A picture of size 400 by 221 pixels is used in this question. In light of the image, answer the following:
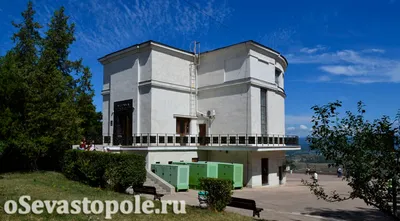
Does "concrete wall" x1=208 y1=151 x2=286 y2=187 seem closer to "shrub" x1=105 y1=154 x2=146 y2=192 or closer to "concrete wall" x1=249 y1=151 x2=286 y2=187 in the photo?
"concrete wall" x1=249 y1=151 x2=286 y2=187

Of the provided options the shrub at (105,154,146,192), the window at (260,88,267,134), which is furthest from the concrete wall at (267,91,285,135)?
the shrub at (105,154,146,192)

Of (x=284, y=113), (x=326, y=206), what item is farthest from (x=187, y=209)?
(x=284, y=113)

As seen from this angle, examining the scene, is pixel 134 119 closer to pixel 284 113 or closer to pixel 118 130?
pixel 118 130

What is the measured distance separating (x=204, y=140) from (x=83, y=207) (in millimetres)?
14751

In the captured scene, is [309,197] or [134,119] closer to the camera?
[309,197]

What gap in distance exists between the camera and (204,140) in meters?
24.5

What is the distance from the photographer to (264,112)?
959 inches

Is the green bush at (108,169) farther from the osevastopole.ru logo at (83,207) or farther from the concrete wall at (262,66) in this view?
the concrete wall at (262,66)

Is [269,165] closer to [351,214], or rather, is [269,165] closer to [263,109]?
[263,109]

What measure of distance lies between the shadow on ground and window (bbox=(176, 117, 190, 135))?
1276 cm

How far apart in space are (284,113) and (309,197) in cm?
1086

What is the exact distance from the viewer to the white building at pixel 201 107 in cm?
2266

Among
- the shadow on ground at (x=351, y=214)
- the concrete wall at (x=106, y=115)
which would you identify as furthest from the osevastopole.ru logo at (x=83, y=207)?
the concrete wall at (x=106, y=115)

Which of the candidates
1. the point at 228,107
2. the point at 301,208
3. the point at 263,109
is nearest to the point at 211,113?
the point at 228,107
